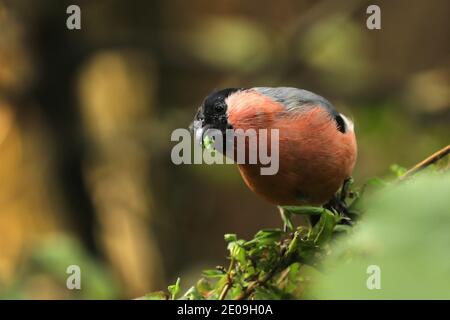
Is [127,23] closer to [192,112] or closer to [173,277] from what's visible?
[192,112]

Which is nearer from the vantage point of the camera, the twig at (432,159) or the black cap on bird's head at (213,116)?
the twig at (432,159)

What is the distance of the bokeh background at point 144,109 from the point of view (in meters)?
4.77

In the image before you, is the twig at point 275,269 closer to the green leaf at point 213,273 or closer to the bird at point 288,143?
the green leaf at point 213,273

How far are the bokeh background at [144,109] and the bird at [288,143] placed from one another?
1743mm

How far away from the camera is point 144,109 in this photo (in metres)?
5.86

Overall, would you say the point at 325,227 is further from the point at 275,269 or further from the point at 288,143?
the point at 288,143

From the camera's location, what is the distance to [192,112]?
4.95 meters

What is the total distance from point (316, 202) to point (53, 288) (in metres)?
2.59

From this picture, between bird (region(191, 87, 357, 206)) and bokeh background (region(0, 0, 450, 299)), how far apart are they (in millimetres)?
1743

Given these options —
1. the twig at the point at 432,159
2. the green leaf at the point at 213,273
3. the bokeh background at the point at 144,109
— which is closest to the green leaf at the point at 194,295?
the green leaf at the point at 213,273

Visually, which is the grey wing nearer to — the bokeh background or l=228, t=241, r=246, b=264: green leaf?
l=228, t=241, r=246, b=264: green leaf

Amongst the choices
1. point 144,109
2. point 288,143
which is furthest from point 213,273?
point 144,109

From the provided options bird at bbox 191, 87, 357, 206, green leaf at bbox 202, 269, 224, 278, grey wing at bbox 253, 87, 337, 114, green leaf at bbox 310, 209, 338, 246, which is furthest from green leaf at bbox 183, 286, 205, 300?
grey wing at bbox 253, 87, 337, 114
